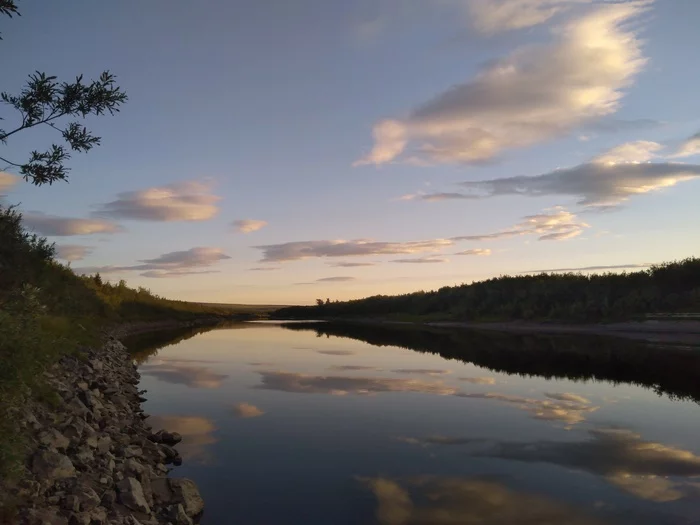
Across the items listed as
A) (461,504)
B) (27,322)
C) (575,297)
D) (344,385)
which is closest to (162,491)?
(27,322)

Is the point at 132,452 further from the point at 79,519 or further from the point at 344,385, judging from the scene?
the point at 344,385

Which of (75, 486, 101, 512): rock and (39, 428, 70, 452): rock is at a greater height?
(39, 428, 70, 452): rock

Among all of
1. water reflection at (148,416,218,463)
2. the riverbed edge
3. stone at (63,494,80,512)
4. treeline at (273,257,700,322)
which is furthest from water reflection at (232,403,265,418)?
treeline at (273,257,700,322)

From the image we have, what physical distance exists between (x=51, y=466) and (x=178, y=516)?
2591mm

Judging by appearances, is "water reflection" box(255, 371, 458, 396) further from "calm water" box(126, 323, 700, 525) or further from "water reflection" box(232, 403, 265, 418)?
"water reflection" box(232, 403, 265, 418)

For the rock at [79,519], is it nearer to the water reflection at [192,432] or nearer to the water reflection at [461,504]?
the water reflection at [461,504]

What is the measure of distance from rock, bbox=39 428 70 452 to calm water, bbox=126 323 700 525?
3375 mm

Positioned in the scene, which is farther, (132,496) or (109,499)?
(132,496)

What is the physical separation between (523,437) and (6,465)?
50.7ft

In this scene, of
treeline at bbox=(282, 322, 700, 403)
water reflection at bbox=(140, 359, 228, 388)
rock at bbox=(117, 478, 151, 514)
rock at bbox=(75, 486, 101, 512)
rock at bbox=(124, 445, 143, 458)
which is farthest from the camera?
treeline at bbox=(282, 322, 700, 403)

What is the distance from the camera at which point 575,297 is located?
317ft

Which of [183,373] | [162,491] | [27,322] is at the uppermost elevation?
[27,322]


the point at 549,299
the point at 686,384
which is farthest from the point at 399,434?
the point at 549,299

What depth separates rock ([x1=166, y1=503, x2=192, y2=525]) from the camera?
1009 cm
